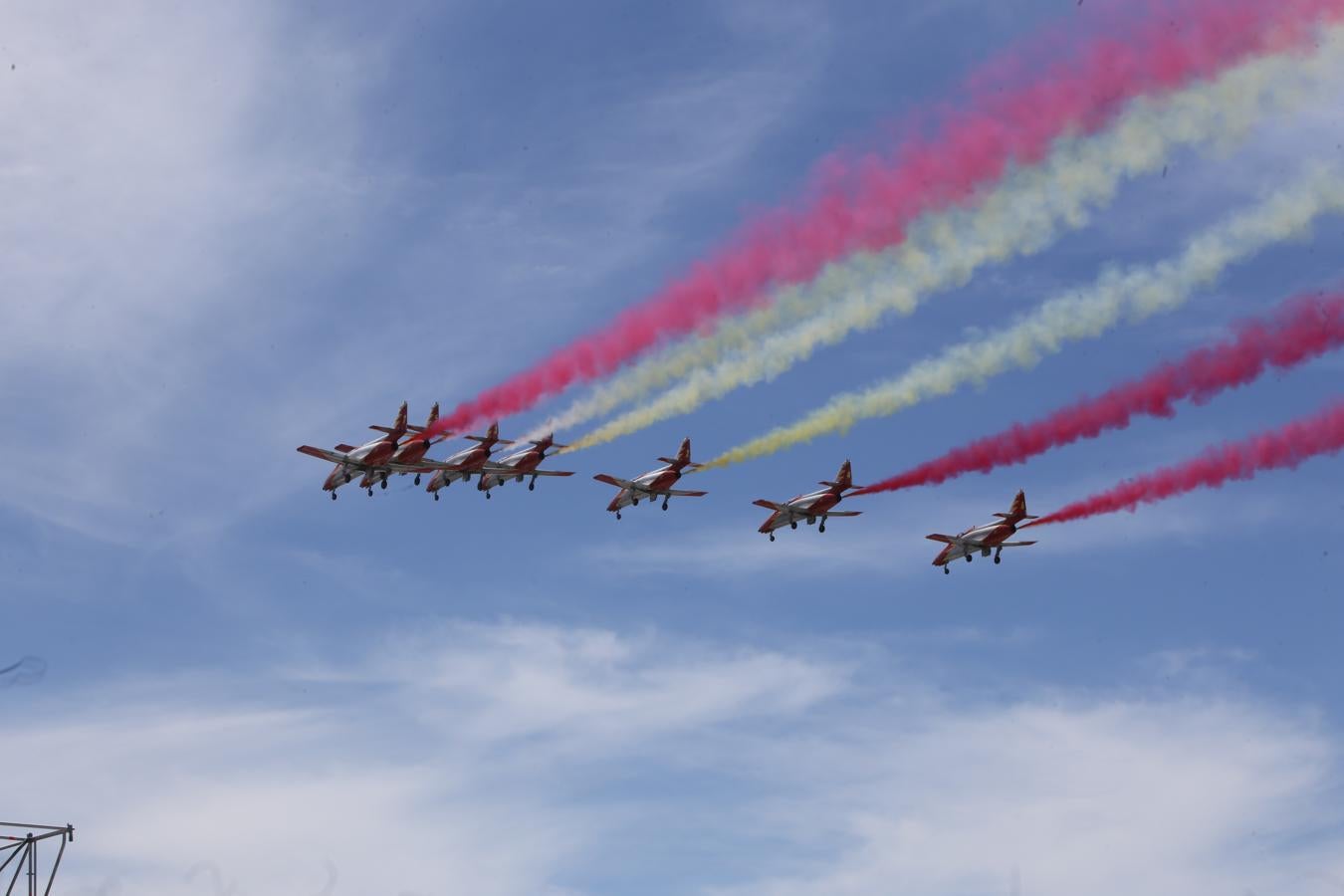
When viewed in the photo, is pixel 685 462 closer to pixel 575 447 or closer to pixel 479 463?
pixel 575 447

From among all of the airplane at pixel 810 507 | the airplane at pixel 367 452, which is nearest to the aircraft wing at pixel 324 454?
the airplane at pixel 367 452

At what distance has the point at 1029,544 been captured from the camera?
87.8 metres

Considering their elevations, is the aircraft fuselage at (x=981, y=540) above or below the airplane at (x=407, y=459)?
below

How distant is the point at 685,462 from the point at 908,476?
21.2 m

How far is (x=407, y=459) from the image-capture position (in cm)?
9688

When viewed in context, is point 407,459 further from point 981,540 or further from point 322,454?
point 981,540

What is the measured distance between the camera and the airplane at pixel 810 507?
88562 millimetres

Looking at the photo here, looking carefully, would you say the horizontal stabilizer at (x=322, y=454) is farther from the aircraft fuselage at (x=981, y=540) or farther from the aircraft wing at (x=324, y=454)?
the aircraft fuselage at (x=981, y=540)

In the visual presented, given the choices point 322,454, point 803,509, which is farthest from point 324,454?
point 803,509

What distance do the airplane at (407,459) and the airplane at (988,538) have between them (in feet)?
95.4

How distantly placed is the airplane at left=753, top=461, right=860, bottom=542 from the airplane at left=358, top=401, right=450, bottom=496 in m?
19.2

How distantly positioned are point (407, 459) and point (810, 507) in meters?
23.8

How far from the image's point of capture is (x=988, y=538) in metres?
88.6

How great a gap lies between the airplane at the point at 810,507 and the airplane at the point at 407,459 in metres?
19.2
